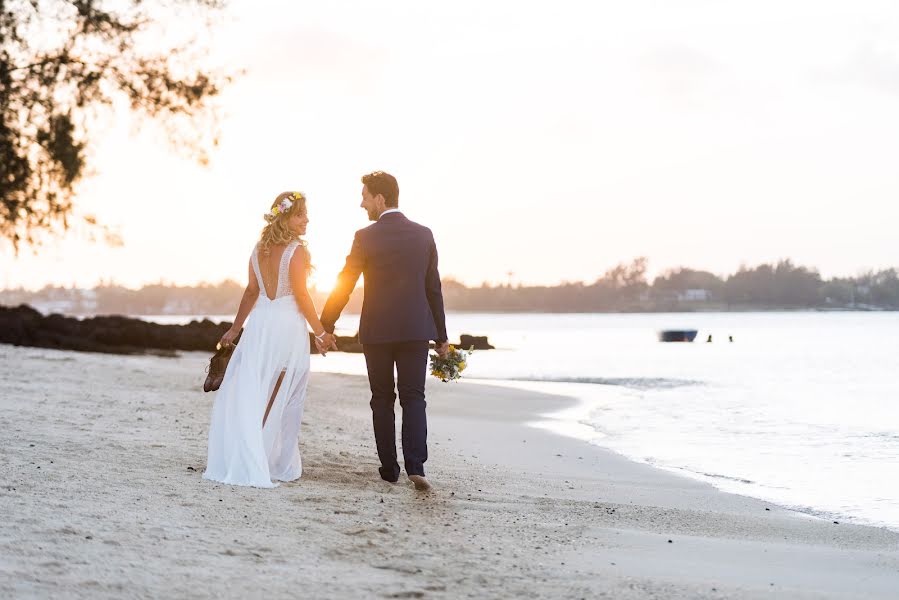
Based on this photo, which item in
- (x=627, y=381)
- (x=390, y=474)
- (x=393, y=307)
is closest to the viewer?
(x=393, y=307)

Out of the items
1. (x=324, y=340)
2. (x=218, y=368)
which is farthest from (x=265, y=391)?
(x=324, y=340)

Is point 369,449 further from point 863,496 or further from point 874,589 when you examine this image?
point 874,589

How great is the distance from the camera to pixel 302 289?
22.2 ft

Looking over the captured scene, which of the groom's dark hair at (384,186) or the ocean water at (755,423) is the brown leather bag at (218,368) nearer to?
the groom's dark hair at (384,186)

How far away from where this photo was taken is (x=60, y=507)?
206 inches

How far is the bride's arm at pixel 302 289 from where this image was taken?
6727mm

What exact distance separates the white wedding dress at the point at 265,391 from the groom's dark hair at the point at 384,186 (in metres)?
0.68

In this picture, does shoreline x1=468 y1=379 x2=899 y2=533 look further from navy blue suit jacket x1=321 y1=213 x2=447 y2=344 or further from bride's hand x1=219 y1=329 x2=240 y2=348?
bride's hand x1=219 y1=329 x2=240 y2=348

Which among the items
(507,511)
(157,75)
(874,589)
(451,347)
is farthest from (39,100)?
(874,589)

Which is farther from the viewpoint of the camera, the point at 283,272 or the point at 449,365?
the point at 449,365

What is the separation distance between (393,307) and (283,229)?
3.22 ft

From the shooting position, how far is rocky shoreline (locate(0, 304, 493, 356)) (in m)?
24.8

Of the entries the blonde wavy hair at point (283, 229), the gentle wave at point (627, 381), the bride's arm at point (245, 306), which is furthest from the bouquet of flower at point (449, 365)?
the gentle wave at point (627, 381)

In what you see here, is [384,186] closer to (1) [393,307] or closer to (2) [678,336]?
(1) [393,307]
